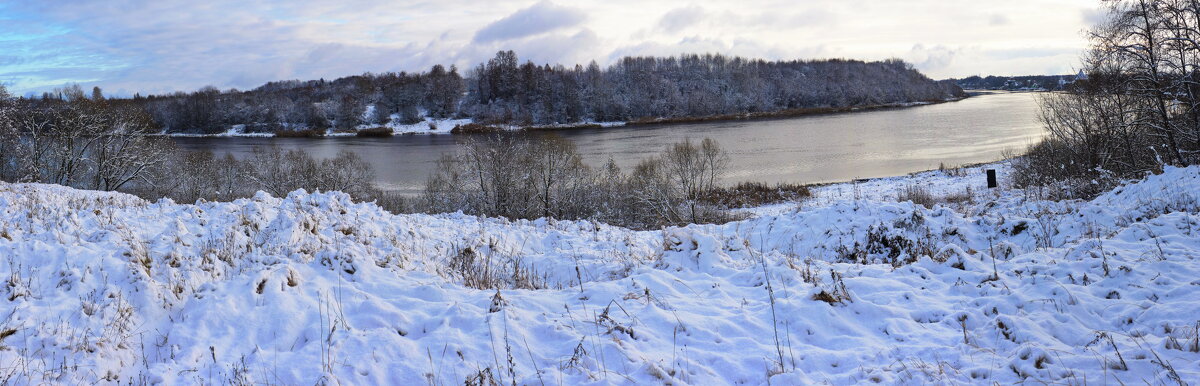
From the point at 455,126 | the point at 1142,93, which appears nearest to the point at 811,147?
the point at 1142,93

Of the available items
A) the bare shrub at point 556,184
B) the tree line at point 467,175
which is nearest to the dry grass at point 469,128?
the tree line at point 467,175

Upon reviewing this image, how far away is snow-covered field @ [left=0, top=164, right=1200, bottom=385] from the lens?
422 centimetres

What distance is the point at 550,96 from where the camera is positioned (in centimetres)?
10525

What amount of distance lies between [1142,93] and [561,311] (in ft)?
67.2

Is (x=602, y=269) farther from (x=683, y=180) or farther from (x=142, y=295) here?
(x=683, y=180)

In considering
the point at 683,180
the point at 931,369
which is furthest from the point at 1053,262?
the point at 683,180

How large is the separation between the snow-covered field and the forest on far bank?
85887 millimetres

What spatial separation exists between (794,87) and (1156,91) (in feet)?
361

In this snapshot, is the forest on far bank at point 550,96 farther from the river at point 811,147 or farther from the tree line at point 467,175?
the tree line at point 467,175

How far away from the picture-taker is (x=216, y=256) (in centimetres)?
632

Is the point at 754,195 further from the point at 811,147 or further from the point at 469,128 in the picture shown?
the point at 469,128

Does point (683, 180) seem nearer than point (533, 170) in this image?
Yes

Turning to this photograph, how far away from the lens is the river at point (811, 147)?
38844 mm

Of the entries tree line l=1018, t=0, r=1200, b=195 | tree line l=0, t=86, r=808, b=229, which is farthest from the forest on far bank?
tree line l=1018, t=0, r=1200, b=195
